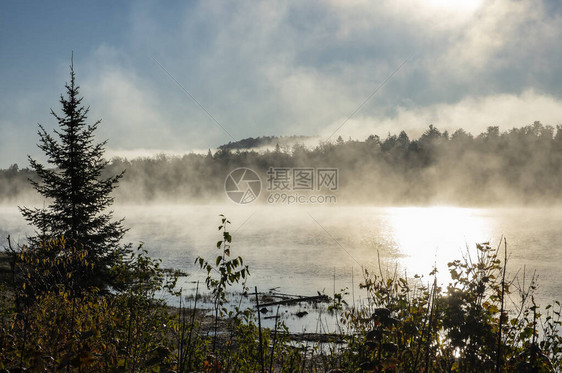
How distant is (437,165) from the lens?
474 ft

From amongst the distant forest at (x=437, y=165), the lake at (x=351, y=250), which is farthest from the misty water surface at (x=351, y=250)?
the distant forest at (x=437, y=165)

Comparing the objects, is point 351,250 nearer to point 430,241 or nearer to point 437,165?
point 430,241

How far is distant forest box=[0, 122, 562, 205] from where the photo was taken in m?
128

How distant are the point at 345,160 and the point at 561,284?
4883 inches

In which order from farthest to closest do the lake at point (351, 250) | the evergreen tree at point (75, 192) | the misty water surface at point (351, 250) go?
the misty water surface at point (351, 250)
the lake at point (351, 250)
the evergreen tree at point (75, 192)

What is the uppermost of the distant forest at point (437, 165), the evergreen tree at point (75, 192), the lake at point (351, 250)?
the distant forest at point (437, 165)

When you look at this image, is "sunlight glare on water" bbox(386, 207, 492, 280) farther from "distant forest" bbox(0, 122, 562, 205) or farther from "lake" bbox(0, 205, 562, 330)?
"distant forest" bbox(0, 122, 562, 205)

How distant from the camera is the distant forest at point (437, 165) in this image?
128 m

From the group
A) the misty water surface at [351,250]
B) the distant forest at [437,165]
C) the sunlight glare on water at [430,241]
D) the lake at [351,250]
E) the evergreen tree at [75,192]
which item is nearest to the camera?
the evergreen tree at [75,192]

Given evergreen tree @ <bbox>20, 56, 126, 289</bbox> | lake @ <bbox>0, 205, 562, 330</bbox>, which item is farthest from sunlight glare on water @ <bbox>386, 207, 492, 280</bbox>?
evergreen tree @ <bbox>20, 56, 126, 289</bbox>

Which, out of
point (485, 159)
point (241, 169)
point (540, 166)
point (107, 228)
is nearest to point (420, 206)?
point (485, 159)

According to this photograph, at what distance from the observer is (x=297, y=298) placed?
23.6 meters

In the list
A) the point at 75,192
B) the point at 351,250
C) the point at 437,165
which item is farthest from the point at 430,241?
the point at 437,165

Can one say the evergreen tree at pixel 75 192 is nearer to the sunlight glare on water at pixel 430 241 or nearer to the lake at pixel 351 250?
the lake at pixel 351 250
